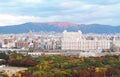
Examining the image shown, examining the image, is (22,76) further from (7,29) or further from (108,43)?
(7,29)

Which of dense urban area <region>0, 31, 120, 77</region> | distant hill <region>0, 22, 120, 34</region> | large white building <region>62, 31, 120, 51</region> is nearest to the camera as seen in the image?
dense urban area <region>0, 31, 120, 77</region>

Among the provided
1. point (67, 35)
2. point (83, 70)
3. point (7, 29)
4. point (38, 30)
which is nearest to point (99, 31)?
point (38, 30)

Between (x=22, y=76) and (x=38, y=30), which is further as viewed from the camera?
(x=38, y=30)

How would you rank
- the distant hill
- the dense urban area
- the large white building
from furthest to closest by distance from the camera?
the distant hill → the large white building → the dense urban area

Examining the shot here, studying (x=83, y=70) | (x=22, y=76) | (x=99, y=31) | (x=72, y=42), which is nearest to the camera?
(x=22, y=76)

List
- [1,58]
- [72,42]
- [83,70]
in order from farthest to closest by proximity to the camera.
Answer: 1. [72,42]
2. [1,58]
3. [83,70]

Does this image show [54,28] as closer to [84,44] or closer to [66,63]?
[84,44]

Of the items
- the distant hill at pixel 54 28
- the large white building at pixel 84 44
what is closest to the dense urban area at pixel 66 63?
the large white building at pixel 84 44

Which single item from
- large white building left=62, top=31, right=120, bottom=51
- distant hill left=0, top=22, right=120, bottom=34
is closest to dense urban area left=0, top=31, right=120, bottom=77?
large white building left=62, top=31, right=120, bottom=51

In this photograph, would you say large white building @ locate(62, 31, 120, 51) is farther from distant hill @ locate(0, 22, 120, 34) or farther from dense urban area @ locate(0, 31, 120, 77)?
distant hill @ locate(0, 22, 120, 34)

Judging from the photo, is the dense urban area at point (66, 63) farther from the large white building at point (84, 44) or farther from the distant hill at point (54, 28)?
the distant hill at point (54, 28)

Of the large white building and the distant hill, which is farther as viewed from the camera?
the distant hill
